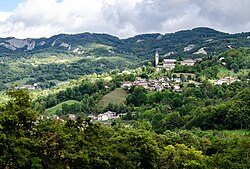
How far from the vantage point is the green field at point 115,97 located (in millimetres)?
94062

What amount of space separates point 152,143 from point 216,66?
288 ft

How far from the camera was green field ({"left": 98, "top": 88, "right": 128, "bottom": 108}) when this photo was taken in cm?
9406

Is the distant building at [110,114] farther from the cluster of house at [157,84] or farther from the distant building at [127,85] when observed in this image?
the distant building at [127,85]

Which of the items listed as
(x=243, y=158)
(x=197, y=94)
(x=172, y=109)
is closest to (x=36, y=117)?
(x=243, y=158)

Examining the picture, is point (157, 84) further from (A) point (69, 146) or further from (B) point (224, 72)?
(A) point (69, 146)

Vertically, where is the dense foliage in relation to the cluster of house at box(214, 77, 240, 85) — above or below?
below

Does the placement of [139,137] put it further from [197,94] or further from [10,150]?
[197,94]

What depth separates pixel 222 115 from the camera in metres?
62.8

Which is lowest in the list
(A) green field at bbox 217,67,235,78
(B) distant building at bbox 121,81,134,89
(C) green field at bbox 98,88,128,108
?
(C) green field at bbox 98,88,128,108

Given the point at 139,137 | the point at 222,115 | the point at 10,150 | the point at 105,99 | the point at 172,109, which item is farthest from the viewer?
the point at 105,99

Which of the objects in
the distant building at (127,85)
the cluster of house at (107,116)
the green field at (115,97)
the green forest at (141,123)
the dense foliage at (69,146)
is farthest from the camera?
the distant building at (127,85)

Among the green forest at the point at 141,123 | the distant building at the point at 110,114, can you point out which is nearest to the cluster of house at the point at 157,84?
the green forest at the point at 141,123

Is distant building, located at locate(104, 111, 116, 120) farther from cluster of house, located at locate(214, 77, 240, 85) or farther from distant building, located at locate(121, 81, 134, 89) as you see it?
cluster of house, located at locate(214, 77, 240, 85)

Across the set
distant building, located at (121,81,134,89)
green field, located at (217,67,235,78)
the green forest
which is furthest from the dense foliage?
green field, located at (217,67,235,78)
